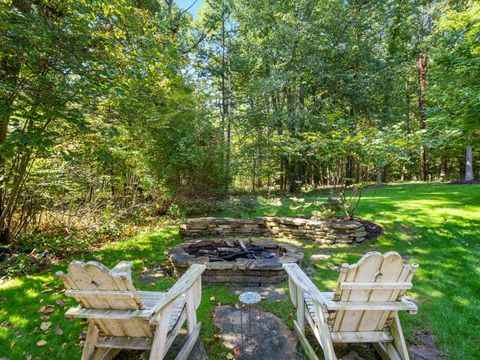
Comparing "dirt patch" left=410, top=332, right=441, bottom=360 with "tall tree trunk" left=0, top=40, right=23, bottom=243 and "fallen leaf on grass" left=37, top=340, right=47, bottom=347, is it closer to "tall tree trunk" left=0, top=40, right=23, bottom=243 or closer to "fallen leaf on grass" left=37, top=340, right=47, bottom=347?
"fallen leaf on grass" left=37, top=340, right=47, bottom=347

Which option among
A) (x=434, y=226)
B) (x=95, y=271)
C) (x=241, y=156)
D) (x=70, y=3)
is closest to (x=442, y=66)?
(x=434, y=226)

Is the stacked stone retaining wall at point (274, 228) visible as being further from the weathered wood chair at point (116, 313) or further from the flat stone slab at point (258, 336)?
the weathered wood chair at point (116, 313)

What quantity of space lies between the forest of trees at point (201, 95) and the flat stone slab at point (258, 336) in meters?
2.88

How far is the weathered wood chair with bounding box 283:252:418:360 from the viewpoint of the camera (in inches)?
66.2

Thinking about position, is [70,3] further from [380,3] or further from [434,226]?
[380,3]

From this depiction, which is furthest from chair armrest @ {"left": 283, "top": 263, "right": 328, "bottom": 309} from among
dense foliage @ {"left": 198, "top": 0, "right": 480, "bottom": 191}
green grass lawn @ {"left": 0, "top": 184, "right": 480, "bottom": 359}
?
dense foliage @ {"left": 198, "top": 0, "right": 480, "bottom": 191}

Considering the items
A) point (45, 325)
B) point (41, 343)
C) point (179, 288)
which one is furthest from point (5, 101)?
point (179, 288)

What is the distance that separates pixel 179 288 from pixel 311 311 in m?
1.12

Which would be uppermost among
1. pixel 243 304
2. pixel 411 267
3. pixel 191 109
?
pixel 191 109

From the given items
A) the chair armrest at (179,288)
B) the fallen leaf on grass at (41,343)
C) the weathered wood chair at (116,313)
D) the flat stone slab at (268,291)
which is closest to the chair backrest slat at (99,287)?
the weathered wood chair at (116,313)

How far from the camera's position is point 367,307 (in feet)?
5.64

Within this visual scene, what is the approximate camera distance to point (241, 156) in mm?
10242

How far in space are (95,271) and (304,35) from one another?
10.8 meters

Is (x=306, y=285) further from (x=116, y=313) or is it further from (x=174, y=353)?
(x=116, y=313)
